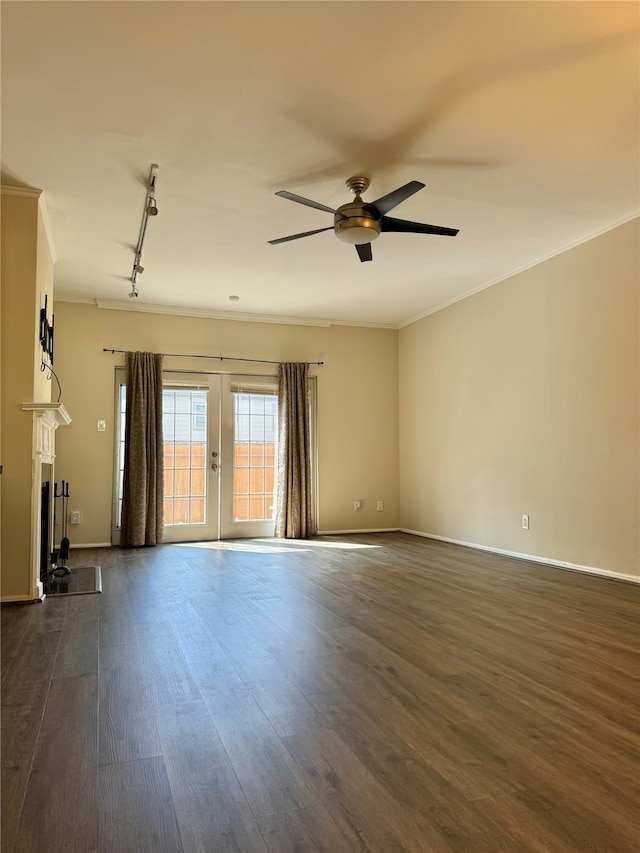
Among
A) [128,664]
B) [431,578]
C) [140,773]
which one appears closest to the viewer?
[140,773]

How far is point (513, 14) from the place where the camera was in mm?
2404

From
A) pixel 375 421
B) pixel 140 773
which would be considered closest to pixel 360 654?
pixel 140 773

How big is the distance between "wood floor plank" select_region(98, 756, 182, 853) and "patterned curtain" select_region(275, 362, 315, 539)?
5347mm

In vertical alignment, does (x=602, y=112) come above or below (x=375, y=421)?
above

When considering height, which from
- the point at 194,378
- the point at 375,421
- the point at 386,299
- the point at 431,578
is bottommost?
the point at 431,578

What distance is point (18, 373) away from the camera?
12.7ft

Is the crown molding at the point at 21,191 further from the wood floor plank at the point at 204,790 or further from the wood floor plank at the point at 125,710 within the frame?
the wood floor plank at the point at 204,790

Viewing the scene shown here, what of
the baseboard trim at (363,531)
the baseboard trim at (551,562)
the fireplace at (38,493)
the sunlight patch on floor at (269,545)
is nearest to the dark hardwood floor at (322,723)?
the fireplace at (38,493)

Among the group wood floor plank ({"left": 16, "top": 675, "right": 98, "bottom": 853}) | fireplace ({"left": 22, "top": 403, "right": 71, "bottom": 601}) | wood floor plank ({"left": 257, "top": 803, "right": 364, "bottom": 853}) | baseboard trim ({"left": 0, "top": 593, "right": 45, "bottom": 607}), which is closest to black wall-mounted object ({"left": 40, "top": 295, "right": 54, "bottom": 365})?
fireplace ({"left": 22, "top": 403, "right": 71, "bottom": 601})

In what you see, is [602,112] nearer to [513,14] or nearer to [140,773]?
[513,14]

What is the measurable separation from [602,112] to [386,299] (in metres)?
3.69

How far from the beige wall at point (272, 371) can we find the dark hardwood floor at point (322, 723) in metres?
2.95

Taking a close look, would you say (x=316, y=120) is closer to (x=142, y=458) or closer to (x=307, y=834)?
(x=307, y=834)

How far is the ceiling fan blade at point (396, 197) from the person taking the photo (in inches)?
121
